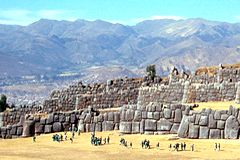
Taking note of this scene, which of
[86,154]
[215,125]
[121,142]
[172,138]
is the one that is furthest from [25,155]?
[215,125]

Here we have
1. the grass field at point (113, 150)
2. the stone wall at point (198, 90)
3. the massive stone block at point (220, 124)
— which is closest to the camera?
the grass field at point (113, 150)

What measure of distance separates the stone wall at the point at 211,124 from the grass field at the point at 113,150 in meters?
0.64

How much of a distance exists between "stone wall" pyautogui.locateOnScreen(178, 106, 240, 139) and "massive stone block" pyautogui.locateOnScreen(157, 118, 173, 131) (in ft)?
4.08

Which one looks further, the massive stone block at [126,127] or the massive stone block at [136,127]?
the massive stone block at [126,127]

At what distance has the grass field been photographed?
23.4m

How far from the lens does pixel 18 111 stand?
45.4 meters

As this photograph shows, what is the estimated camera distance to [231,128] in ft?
87.6

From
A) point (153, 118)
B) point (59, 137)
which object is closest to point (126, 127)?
point (153, 118)

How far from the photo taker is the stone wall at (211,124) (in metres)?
26.7

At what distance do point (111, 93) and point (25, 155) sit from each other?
71.4ft

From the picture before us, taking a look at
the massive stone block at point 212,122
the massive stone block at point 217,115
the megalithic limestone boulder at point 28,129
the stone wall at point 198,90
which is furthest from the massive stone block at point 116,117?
the stone wall at point 198,90

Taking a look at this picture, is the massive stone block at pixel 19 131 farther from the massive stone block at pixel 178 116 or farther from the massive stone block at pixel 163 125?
the massive stone block at pixel 178 116

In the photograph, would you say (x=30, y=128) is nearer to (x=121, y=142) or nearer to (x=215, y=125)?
(x=121, y=142)

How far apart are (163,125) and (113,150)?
4.76 m
